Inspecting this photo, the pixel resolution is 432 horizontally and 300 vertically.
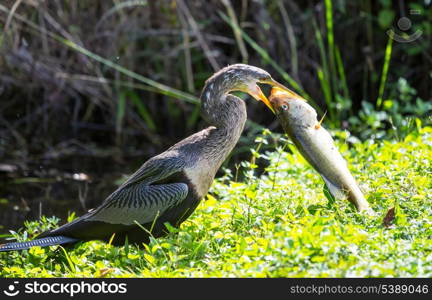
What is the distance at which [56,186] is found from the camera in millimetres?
7223

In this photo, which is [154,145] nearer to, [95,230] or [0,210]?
[0,210]

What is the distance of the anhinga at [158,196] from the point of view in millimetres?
4652

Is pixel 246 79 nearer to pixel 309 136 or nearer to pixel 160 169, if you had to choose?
pixel 309 136

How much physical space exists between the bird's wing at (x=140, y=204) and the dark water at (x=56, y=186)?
4.84ft

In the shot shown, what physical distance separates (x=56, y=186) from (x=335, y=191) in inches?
127

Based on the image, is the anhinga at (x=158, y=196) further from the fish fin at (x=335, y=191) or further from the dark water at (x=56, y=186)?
the dark water at (x=56, y=186)

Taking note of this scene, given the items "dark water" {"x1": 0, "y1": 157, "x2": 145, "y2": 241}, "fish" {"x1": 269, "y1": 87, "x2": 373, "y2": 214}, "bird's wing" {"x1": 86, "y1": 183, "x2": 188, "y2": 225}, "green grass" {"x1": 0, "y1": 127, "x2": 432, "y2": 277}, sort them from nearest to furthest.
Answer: "green grass" {"x1": 0, "y1": 127, "x2": 432, "y2": 277} → "bird's wing" {"x1": 86, "y1": 183, "x2": 188, "y2": 225} → "fish" {"x1": 269, "y1": 87, "x2": 373, "y2": 214} → "dark water" {"x1": 0, "y1": 157, "x2": 145, "y2": 241}

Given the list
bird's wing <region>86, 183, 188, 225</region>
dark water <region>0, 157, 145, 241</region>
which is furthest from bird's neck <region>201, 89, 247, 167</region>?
dark water <region>0, 157, 145, 241</region>

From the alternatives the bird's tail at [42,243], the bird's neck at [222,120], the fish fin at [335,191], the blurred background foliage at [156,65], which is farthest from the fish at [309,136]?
the blurred background foliage at [156,65]

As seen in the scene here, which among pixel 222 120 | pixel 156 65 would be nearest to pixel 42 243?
pixel 222 120

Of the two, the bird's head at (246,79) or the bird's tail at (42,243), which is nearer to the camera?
the bird's tail at (42,243)

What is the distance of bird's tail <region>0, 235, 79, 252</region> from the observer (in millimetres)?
4648

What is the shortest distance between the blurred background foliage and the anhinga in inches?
111

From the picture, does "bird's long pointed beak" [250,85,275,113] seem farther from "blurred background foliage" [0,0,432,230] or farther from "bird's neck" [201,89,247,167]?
"blurred background foliage" [0,0,432,230]
